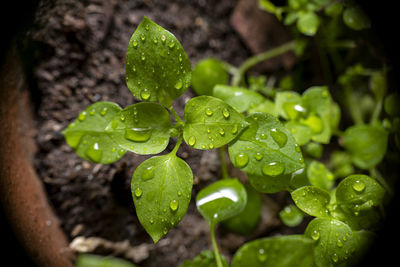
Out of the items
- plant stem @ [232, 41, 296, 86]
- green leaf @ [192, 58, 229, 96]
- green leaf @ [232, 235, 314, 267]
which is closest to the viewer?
green leaf @ [232, 235, 314, 267]

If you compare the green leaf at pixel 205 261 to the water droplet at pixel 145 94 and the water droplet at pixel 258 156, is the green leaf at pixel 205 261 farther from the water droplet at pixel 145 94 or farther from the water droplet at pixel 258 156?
the water droplet at pixel 145 94

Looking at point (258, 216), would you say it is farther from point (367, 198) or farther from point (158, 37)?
point (158, 37)

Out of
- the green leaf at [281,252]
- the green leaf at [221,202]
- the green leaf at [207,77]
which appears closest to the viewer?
the green leaf at [281,252]

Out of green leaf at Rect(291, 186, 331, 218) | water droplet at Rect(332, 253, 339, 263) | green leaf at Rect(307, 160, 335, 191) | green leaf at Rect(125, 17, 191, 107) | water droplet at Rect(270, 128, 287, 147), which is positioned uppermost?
green leaf at Rect(125, 17, 191, 107)

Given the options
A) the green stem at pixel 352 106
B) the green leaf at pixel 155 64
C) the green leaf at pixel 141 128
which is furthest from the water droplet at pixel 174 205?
the green stem at pixel 352 106

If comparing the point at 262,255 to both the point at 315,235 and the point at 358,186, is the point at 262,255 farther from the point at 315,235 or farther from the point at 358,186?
the point at 358,186

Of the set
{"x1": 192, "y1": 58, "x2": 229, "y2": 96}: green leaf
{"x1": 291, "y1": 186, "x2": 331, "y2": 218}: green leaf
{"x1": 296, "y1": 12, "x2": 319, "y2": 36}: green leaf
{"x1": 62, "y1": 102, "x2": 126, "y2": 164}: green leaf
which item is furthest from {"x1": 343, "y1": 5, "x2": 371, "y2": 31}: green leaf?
{"x1": 62, "y1": 102, "x2": 126, "y2": 164}: green leaf

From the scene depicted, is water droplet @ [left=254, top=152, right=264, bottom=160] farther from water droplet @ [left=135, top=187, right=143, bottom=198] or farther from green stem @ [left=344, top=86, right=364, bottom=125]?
green stem @ [left=344, top=86, right=364, bottom=125]
